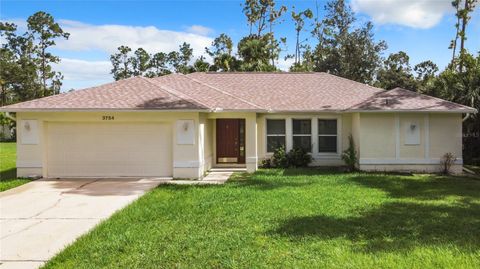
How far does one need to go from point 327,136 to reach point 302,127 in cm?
116

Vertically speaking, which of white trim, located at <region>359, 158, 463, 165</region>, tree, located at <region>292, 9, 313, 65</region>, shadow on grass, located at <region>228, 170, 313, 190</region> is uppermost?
tree, located at <region>292, 9, 313, 65</region>

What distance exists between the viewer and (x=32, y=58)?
50.5m

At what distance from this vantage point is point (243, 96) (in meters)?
19.5

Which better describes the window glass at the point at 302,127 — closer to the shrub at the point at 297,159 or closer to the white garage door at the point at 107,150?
the shrub at the point at 297,159

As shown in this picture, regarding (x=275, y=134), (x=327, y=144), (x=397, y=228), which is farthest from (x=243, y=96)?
(x=397, y=228)

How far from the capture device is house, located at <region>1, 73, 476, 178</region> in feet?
47.7

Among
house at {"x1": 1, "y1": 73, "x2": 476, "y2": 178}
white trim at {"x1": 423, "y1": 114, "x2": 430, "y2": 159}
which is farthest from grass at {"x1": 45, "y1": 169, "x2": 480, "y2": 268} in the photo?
white trim at {"x1": 423, "y1": 114, "x2": 430, "y2": 159}

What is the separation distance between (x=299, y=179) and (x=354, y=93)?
7.21 meters

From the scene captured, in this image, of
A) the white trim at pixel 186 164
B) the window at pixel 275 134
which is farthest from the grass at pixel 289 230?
the window at pixel 275 134

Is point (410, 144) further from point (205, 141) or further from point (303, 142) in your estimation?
point (205, 141)

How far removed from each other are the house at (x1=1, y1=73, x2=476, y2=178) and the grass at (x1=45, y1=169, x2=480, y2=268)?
10.1ft

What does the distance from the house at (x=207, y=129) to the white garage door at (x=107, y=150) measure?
1.4 inches

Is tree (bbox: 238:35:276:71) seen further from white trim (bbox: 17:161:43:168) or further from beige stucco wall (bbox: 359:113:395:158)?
white trim (bbox: 17:161:43:168)

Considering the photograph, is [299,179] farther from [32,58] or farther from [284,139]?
[32,58]
